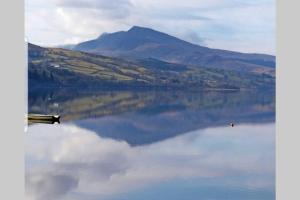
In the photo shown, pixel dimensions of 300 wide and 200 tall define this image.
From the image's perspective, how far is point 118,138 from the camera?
55844 mm

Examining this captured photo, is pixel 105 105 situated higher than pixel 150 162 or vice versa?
pixel 105 105

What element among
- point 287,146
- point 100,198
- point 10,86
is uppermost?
point 10,86

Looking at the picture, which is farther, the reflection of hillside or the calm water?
the reflection of hillside

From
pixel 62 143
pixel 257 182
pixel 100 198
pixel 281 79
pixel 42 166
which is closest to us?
pixel 281 79

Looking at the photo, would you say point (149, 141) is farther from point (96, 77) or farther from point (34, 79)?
point (96, 77)

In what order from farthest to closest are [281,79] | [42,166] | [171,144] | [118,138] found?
[118,138]
[171,144]
[42,166]
[281,79]

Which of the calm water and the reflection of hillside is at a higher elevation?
the reflection of hillside

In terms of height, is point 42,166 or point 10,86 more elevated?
point 10,86

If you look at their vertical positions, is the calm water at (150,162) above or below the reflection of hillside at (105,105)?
below

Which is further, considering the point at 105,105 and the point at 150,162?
the point at 105,105

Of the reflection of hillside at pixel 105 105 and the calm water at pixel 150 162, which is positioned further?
the reflection of hillside at pixel 105 105

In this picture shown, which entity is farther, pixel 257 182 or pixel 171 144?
pixel 171 144

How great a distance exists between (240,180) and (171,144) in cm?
1942

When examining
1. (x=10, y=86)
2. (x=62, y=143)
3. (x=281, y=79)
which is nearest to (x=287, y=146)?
(x=281, y=79)
